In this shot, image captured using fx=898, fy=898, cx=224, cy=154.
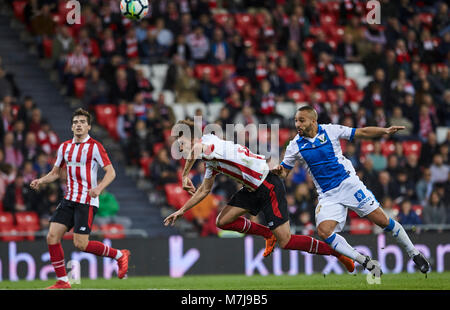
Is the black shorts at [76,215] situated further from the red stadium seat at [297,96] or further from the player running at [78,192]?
the red stadium seat at [297,96]

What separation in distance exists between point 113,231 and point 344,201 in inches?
273

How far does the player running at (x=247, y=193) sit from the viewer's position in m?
10.9

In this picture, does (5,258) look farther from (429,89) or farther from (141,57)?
(429,89)

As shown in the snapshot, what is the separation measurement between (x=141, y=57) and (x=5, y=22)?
3.79 metres

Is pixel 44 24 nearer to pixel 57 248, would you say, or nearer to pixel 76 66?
pixel 76 66

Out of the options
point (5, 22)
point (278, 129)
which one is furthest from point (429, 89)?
point (5, 22)

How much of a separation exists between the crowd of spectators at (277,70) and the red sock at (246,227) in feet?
19.0

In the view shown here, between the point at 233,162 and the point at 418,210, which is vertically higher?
the point at 233,162

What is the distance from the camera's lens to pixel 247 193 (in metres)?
11.4

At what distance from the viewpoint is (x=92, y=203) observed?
38.5 feet

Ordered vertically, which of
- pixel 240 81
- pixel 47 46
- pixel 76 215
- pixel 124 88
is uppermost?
pixel 47 46

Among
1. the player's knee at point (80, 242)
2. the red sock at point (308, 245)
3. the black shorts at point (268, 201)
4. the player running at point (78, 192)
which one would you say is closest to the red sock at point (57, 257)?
the player running at point (78, 192)

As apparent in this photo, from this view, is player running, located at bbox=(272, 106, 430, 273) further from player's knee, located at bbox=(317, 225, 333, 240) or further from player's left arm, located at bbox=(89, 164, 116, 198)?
player's left arm, located at bbox=(89, 164, 116, 198)

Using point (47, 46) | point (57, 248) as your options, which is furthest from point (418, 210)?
point (47, 46)
